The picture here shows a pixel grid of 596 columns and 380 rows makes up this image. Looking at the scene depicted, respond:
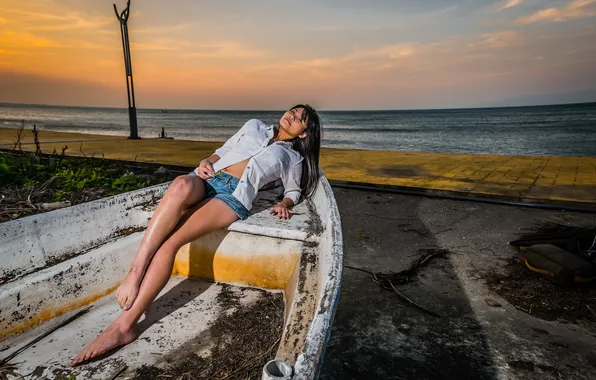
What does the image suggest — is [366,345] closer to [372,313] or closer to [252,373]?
[372,313]

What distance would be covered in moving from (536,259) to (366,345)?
1.84m

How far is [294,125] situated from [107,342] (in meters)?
1.96

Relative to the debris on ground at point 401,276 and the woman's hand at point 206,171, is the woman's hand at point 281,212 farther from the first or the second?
the debris on ground at point 401,276

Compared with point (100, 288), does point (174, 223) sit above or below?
above

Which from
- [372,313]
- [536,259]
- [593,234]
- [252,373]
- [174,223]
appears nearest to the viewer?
[252,373]

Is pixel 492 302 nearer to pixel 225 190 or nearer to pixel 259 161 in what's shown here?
pixel 259 161

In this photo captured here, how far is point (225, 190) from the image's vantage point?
276cm

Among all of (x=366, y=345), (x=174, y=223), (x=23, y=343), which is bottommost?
(x=366, y=345)

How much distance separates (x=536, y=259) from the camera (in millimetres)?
3211

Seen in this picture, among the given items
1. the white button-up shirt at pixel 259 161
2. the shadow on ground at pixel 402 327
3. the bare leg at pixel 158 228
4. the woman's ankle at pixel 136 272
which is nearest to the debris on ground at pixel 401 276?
the shadow on ground at pixel 402 327

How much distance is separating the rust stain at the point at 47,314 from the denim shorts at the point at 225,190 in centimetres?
96

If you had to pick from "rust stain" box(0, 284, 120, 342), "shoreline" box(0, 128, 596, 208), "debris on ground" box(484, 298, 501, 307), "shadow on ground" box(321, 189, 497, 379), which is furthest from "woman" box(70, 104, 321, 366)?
"shoreline" box(0, 128, 596, 208)

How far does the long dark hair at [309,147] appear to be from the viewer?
10.1ft

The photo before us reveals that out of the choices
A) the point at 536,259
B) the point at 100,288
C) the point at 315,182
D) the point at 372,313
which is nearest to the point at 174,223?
the point at 100,288
